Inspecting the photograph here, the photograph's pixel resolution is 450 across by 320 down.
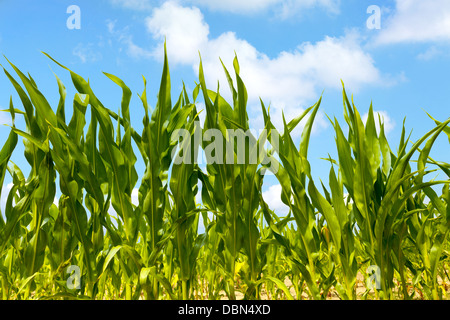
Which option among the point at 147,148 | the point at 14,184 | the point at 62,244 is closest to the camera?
the point at 147,148

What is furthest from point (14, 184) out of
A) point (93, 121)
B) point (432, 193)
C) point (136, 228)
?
point (432, 193)

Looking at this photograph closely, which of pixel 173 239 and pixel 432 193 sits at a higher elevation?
pixel 432 193

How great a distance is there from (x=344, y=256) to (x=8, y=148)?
1069mm

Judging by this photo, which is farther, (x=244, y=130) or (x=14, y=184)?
(x=14, y=184)

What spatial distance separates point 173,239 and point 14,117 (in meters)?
0.65

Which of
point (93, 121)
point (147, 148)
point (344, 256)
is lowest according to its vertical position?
point (344, 256)

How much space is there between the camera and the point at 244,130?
3.61ft

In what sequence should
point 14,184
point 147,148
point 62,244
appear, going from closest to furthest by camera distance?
point 147,148 → point 62,244 → point 14,184

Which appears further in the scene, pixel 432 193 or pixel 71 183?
pixel 432 193

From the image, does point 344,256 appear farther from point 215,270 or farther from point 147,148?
point 147,148

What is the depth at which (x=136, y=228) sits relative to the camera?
3.62ft

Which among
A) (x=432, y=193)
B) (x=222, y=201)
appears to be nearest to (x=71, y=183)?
(x=222, y=201)

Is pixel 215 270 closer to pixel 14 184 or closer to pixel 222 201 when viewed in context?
pixel 222 201

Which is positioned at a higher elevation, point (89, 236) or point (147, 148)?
point (147, 148)
